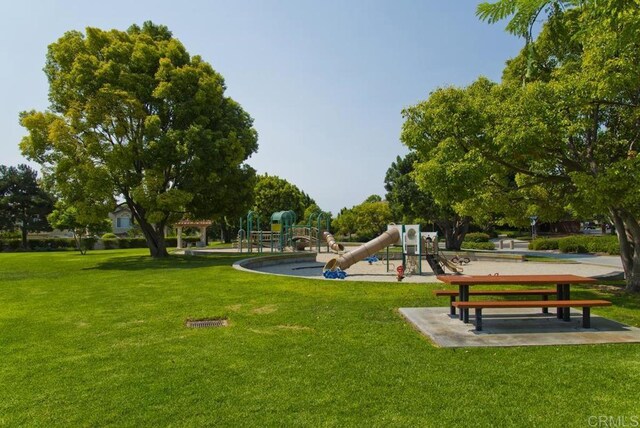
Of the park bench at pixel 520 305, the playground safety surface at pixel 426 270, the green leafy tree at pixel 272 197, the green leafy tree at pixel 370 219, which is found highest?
the green leafy tree at pixel 272 197

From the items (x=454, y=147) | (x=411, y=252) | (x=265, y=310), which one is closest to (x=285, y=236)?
(x=411, y=252)

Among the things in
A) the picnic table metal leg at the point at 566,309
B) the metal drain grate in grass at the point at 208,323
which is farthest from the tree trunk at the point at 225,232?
the picnic table metal leg at the point at 566,309

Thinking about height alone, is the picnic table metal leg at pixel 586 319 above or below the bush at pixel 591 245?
below

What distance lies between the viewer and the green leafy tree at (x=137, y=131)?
23344 mm

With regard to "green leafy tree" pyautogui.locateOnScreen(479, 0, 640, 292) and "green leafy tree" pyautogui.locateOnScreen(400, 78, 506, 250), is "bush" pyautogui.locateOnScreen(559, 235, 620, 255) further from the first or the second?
"green leafy tree" pyautogui.locateOnScreen(400, 78, 506, 250)

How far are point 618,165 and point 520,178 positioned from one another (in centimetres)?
537

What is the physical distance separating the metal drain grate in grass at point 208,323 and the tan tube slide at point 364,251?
11044mm

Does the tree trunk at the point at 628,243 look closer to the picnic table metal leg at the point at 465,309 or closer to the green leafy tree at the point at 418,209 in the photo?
the picnic table metal leg at the point at 465,309

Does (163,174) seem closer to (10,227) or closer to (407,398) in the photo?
(407,398)

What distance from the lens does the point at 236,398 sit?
4520 mm

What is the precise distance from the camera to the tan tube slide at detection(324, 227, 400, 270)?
1988 centimetres

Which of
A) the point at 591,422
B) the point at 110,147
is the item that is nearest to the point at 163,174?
the point at 110,147

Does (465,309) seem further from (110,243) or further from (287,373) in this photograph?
(110,243)

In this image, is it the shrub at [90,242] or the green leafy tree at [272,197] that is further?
the green leafy tree at [272,197]
